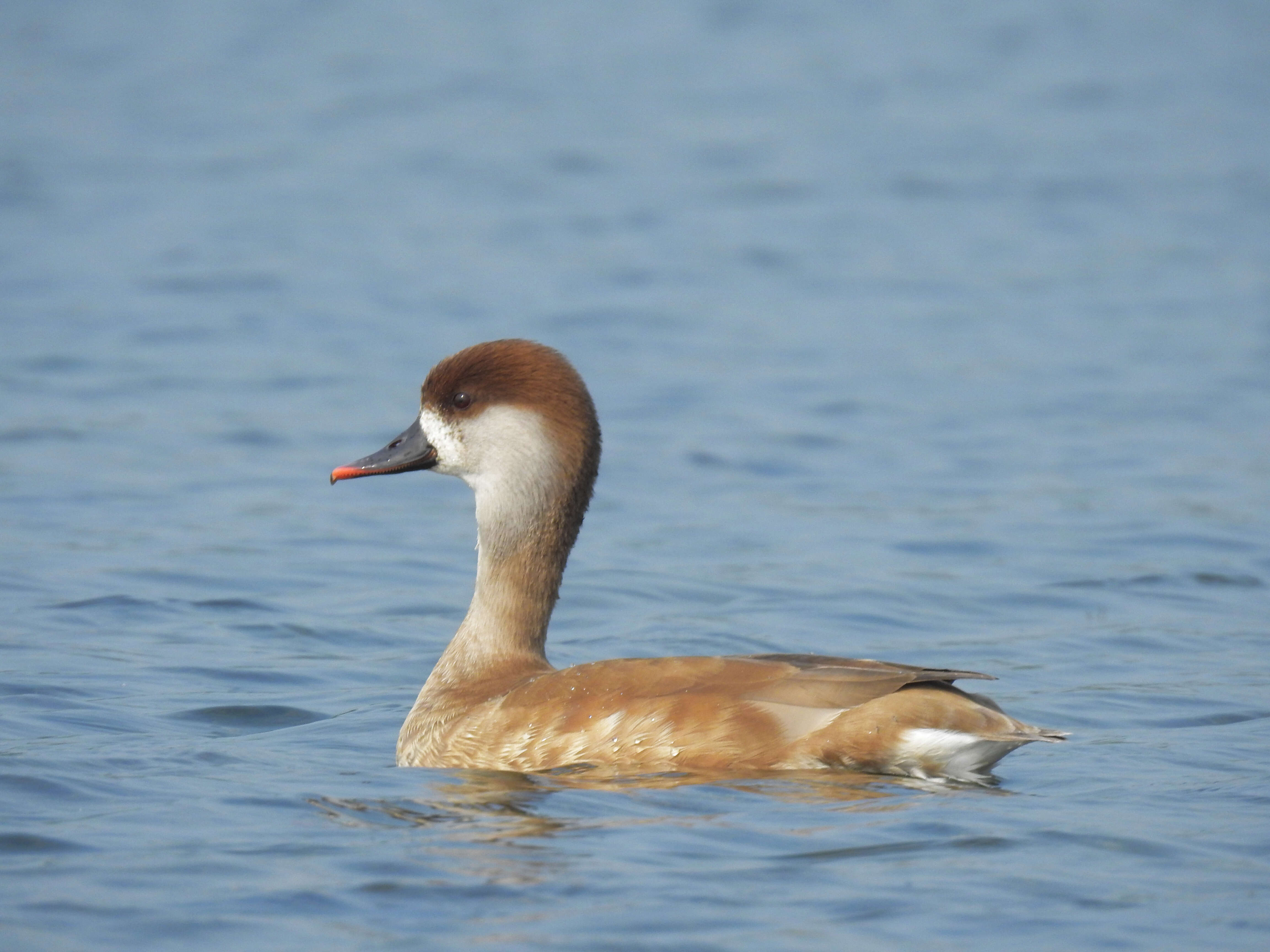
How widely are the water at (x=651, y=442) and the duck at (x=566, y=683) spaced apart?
0.16 metres

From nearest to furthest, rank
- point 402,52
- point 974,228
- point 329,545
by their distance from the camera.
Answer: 1. point 329,545
2. point 974,228
3. point 402,52

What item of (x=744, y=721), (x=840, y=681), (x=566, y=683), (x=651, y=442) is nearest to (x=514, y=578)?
(x=566, y=683)

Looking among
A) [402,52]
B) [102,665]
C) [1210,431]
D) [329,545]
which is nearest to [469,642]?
[102,665]

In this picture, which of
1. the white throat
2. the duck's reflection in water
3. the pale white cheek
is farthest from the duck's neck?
the duck's reflection in water

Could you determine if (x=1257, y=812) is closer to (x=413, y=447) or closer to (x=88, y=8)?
(x=413, y=447)

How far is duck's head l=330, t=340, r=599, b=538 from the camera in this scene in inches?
288

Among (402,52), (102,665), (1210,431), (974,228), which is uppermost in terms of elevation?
(402,52)

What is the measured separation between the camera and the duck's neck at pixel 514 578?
294 inches

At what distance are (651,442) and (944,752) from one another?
7470mm

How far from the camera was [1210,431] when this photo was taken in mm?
14094

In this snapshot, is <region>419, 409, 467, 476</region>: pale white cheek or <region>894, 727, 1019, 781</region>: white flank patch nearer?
<region>894, 727, 1019, 781</region>: white flank patch

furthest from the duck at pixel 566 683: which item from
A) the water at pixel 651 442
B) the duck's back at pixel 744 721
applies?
the water at pixel 651 442

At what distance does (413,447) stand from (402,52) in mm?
21578

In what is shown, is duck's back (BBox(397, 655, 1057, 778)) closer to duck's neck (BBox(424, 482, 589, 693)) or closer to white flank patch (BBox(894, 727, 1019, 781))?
white flank patch (BBox(894, 727, 1019, 781))
